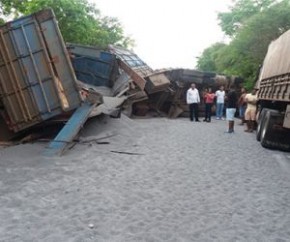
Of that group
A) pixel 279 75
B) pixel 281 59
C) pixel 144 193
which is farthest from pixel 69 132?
pixel 281 59

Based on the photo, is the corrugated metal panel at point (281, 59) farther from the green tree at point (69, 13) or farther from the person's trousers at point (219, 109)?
the green tree at point (69, 13)

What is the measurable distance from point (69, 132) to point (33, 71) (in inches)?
60.7

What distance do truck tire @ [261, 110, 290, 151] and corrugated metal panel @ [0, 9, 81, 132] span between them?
4.51 meters

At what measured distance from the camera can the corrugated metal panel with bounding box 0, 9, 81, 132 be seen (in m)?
9.69

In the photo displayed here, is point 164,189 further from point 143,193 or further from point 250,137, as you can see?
point 250,137

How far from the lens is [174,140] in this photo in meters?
11.8

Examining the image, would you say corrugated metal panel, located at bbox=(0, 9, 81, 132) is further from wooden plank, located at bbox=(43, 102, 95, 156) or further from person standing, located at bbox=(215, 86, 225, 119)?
person standing, located at bbox=(215, 86, 225, 119)

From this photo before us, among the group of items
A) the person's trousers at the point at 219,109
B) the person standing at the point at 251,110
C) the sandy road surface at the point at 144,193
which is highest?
the sandy road surface at the point at 144,193

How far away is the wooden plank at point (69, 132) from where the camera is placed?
29.4ft

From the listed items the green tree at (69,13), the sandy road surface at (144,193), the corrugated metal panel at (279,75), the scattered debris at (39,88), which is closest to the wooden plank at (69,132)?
the scattered debris at (39,88)

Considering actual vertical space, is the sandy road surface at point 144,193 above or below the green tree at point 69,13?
below

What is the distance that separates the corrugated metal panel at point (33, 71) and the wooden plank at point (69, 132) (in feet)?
1.02

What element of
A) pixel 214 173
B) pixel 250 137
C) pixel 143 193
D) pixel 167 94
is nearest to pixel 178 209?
pixel 143 193

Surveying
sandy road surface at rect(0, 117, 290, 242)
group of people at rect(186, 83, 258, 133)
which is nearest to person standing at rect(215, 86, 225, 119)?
group of people at rect(186, 83, 258, 133)
